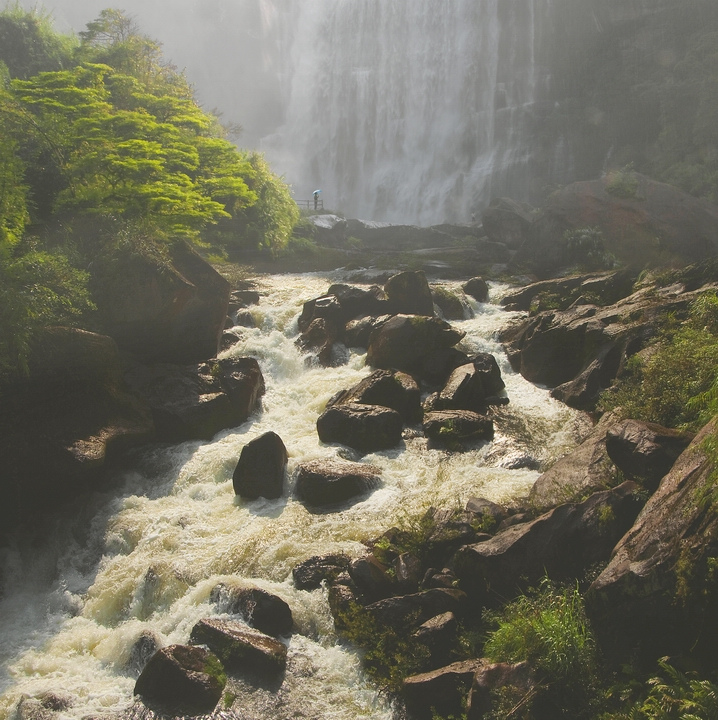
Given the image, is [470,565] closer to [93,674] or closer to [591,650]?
[591,650]

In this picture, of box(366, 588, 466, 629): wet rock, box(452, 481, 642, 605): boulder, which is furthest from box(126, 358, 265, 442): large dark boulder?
box(452, 481, 642, 605): boulder

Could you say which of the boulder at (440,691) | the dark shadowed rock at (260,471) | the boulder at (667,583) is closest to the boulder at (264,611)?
the boulder at (440,691)

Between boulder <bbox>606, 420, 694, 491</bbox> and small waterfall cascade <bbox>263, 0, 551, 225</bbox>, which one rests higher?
small waterfall cascade <bbox>263, 0, 551, 225</bbox>

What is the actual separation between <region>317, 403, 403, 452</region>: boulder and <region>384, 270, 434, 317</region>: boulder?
6.64m

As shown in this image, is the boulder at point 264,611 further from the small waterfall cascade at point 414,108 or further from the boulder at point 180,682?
the small waterfall cascade at point 414,108

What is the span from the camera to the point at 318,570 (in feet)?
29.8

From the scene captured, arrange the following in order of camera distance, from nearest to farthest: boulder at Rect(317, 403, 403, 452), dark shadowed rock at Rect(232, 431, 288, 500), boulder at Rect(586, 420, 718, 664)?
boulder at Rect(586, 420, 718, 664), dark shadowed rock at Rect(232, 431, 288, 500), boulder at Rect(317, 403, 403, 452)

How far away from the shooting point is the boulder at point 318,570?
8.95 m

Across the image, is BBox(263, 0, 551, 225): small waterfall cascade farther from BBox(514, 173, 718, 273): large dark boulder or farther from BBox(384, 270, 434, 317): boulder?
BBox(384, 270, 434, 317): boulder

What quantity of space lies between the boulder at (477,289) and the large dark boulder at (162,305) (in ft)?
29.5

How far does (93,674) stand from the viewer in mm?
8148

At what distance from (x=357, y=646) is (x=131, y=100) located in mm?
20582

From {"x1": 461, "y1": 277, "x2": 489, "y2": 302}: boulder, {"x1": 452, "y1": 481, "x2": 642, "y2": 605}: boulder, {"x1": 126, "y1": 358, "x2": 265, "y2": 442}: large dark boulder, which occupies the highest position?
{"x1": 461, "y1": 277, "x2": 489, "y2": 302}: boulder

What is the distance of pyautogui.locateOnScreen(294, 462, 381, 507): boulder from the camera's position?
36.3ft
